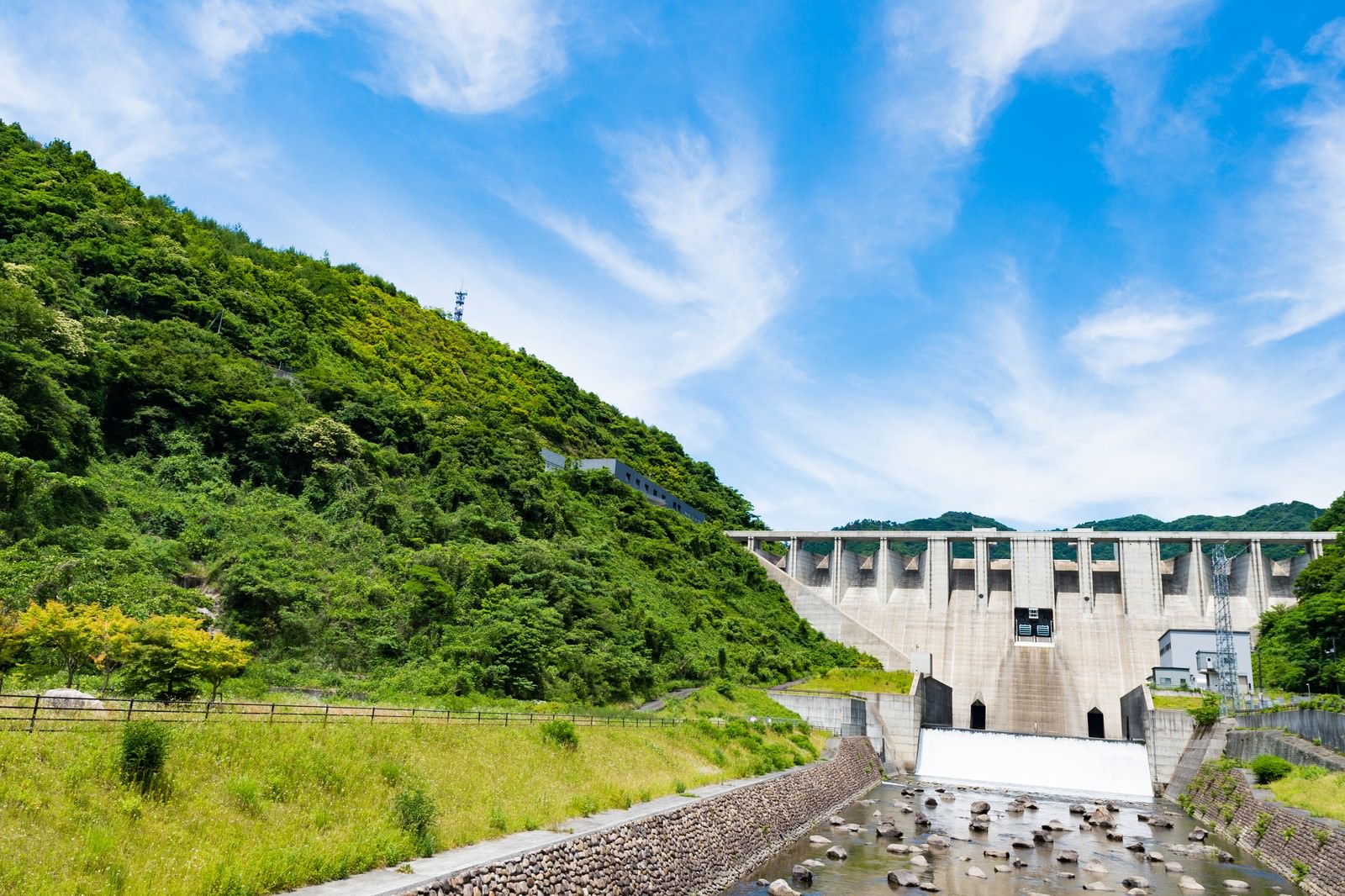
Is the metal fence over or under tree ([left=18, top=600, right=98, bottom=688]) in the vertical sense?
under

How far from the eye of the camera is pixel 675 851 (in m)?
19.7

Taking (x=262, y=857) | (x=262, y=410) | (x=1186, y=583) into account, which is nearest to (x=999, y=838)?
(x=262, y=857)

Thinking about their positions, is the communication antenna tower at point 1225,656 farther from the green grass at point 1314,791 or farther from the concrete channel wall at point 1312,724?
the green grass at point 1314,791

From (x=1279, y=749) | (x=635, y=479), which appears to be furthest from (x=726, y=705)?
(x=635, y=479)

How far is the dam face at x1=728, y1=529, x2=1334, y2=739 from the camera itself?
6538 cm

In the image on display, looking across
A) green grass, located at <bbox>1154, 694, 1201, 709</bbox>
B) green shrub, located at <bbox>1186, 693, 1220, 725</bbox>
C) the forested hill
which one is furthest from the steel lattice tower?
the forested hill

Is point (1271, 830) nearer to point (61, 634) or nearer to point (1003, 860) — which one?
point (1003, 860)

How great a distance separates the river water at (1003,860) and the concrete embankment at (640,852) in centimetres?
85

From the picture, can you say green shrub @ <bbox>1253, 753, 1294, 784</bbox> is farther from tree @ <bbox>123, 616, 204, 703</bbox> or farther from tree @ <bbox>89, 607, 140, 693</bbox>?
tree @ <bbox>89, 607, 140, 693</bbox>

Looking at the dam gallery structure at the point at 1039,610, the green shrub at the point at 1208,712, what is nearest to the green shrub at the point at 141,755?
the green shrub at the point at 1208,712

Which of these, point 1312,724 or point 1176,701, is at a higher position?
point 1176,701

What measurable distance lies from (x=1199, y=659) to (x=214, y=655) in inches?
2286

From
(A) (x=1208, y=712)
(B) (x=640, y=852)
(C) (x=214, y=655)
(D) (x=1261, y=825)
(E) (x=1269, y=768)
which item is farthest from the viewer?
(A) (x=1208, y=712)

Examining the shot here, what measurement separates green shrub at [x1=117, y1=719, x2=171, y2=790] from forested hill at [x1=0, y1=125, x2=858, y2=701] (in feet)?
56.9
